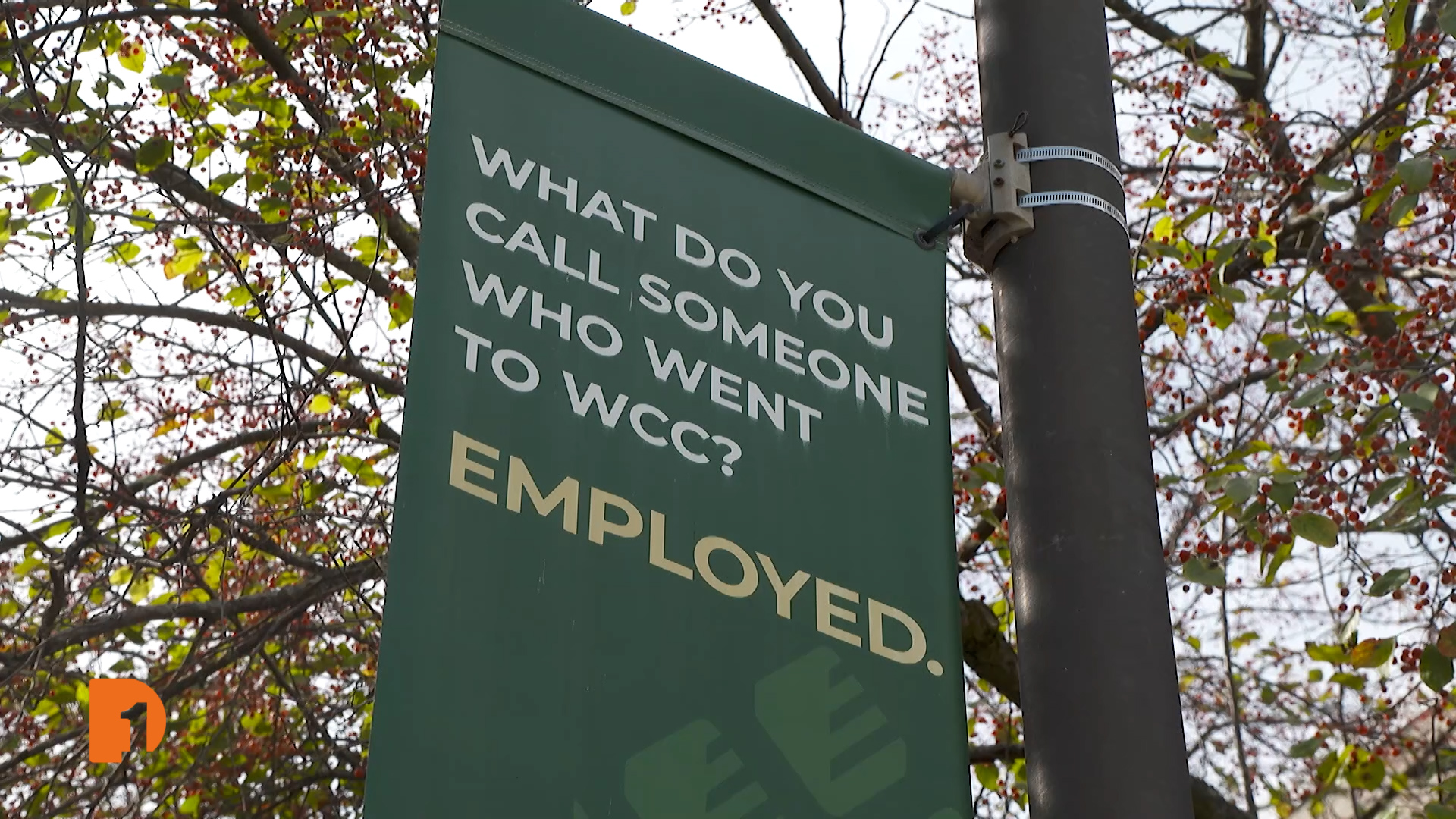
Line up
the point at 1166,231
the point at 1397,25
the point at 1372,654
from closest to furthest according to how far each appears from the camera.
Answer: the point at 1372,654 < the point at 1397,25 < the point at 1166,231

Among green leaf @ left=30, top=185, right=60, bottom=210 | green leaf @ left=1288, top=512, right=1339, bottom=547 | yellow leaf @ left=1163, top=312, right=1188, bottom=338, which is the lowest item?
green leaf @ left=1288, top=512, right=1339, bottom=547

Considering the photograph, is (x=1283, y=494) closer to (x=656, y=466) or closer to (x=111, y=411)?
(x=656, y=466)

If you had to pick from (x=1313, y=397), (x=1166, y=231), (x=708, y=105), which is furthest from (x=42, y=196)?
(x=1313, y=397)

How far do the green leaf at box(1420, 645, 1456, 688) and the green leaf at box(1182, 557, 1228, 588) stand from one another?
1.99 ft

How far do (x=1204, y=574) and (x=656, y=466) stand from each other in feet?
8.80

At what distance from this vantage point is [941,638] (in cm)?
241

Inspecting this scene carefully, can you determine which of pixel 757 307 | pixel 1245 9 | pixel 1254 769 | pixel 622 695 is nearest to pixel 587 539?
pixel 622 695

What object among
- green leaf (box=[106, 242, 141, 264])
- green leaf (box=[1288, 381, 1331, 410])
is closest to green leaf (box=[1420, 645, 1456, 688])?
green leaf (box=[1288, 381, 1331, 410])

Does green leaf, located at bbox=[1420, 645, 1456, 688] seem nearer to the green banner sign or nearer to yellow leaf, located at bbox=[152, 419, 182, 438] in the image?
the green banner sign

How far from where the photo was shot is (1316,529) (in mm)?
4484

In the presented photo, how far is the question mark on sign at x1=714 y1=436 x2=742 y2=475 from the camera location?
7.65 ft

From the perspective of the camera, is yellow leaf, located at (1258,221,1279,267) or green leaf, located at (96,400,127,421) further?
yellow leaf, located at (1258,221,1279,267)

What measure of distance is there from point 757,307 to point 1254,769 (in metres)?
5.31

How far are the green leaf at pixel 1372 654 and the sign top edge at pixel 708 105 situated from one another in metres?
2.58
